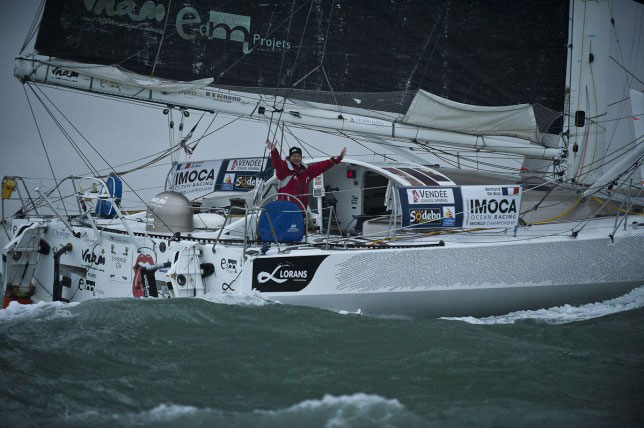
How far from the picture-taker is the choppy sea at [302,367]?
12.7 ft

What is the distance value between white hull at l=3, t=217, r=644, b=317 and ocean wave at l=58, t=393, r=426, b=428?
7.39 feet

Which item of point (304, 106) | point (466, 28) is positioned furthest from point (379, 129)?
point (466, 28)

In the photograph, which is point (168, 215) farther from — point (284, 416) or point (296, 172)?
point (284, 416)

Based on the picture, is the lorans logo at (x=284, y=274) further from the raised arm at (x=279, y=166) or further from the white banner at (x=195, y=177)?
the white banner at (x=195, y=177)

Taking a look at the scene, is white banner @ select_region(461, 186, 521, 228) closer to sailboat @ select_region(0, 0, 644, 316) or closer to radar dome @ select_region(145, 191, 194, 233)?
sailboat @ select_region(0, 0, 644, 316)

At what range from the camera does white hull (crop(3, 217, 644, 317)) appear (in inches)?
244

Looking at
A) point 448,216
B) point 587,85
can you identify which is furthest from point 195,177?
point 587,85

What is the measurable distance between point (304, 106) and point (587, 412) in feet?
17.3

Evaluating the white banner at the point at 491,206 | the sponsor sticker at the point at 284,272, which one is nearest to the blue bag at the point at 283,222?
the sponsor sticker at the point at 284,272

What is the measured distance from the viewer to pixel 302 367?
460cm

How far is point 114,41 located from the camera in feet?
26.5

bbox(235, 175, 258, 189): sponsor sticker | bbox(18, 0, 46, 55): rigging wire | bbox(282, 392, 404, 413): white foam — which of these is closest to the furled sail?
bbox(18, 0, 46, 55): rigging wire

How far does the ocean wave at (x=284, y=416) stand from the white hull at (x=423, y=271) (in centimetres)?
225

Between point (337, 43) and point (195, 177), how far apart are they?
2.39 metres
